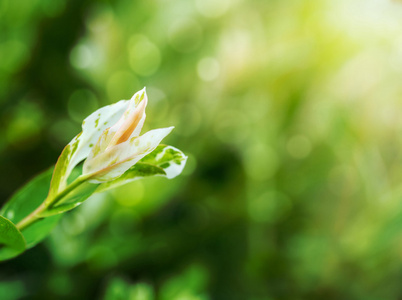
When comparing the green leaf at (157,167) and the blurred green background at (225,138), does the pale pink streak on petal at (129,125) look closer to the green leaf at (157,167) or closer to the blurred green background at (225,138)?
the green leaf at (157,167)

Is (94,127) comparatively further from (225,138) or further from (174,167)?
(225,138)

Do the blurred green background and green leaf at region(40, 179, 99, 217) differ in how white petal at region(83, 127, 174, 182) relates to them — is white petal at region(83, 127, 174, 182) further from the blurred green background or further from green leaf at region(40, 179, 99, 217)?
the blurred green background

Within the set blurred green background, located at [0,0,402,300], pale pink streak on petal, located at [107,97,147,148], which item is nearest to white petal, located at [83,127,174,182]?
pale pink streak on petal, located at [107,97,147,148]

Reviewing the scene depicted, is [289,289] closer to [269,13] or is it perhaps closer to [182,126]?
[182,126]

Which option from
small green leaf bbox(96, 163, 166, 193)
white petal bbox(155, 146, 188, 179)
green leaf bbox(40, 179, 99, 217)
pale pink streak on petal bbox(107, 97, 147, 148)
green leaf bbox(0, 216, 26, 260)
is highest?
pale pink streak on petal bbox(107, 97, 147, 148)

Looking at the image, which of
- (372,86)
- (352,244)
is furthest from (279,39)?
(352,244)

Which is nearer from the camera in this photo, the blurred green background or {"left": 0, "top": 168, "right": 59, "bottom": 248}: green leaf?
{"left": 0, "top": 168, "right": 59, "bottom": 248}: green leaf
